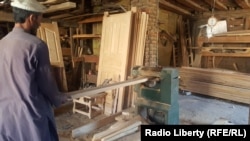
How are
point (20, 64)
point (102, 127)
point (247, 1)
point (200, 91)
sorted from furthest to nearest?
point (247, 1) → point (200, 91) → point (102, 127) → point (20, 64)

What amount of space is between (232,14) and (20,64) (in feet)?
24.7

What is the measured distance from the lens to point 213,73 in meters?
4.84

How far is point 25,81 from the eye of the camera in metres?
1.47

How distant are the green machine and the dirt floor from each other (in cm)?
39

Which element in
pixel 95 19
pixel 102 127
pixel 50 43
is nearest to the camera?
pixel 102 127

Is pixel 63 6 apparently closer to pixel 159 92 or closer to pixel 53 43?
pixel 53 43

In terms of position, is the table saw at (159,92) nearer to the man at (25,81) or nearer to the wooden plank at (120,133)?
the wooden plank at (120,133)

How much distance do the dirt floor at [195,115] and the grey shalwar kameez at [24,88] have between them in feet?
4.86

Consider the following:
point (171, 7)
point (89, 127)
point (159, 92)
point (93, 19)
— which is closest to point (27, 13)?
point (89, 127)

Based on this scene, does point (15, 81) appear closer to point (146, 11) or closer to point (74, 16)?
point (146, 11)

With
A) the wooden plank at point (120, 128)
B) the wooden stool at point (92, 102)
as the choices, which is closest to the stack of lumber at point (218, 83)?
the wooden stool at point (92, 102)

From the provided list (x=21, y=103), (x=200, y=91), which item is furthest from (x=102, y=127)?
(x=200, y=91)

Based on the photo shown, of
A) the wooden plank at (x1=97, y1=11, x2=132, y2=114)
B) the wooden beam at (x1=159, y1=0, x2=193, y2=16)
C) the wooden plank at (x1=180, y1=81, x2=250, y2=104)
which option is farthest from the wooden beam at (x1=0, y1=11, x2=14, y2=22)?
the wooden plank at (x1=180, y1=81, x2=250, y2=104)

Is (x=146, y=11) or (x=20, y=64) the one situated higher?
(x=146, y=11)
